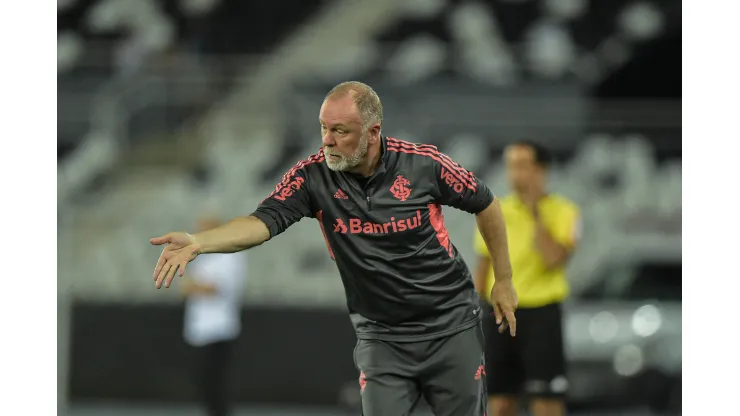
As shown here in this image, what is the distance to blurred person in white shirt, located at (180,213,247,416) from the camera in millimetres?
8867

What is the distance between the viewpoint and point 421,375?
4.64 meters

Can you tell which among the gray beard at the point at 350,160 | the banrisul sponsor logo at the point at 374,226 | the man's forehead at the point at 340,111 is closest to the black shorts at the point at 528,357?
the banrisul sponsor logo at the point at 374,226

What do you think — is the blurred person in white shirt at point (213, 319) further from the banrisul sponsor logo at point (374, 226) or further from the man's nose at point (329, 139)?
the man's nose at point (329, 139)

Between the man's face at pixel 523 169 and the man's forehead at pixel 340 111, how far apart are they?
8.78 feet

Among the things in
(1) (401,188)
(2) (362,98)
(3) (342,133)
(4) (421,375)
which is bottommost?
(4) (421,375)

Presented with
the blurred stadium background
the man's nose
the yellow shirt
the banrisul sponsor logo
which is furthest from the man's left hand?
the blurred stadium background

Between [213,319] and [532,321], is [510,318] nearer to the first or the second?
[532,321]

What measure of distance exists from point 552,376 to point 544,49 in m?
7.10

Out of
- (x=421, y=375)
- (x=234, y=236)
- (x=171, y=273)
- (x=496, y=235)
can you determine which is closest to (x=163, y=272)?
(x=171, y=273)

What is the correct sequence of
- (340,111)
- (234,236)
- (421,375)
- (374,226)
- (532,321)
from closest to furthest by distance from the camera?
(234,236) → (340,111) → (374,226) → (421,375) → (532,321)

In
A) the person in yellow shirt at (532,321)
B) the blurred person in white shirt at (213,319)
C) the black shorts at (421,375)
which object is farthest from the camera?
the blurred person in white shirt at (213,319)

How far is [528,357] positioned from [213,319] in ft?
10.5

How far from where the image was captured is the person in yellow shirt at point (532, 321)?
675cm

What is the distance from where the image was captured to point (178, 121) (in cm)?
1120
